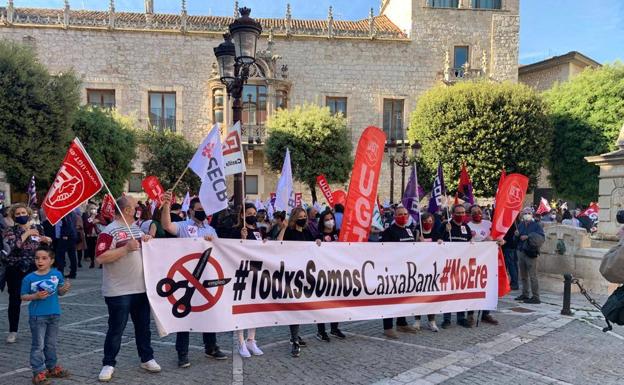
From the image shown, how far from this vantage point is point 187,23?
3262cm

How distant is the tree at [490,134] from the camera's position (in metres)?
26.3

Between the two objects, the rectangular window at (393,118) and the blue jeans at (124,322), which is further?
the rectangular window at (393,118)

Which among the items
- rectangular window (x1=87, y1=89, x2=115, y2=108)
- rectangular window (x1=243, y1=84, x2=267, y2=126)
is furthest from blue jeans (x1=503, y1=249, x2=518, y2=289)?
rectangular window (x1=87, y1=89, x2=115, y2=108)

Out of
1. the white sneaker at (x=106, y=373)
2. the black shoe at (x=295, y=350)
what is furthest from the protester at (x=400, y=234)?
Result: the white sneaker at (x=106, y=373)

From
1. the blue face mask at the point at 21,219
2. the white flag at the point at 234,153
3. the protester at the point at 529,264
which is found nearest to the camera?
the blue face mask at the point at 21,219

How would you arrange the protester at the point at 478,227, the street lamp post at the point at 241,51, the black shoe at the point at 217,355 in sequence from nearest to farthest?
the black shoe at the point at 217,355 → the protester at the point at 478,227 → the street lamp post at the point at 241,51

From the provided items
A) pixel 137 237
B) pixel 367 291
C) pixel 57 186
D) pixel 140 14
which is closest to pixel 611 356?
pixel 367 291

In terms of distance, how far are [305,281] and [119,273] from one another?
83.4 inches

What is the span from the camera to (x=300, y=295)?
5645mm

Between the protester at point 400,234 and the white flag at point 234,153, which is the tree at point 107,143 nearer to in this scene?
the white flag at point 234,153

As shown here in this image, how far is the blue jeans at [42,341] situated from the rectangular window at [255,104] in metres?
27.2

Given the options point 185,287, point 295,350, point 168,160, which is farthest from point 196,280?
point 168,160

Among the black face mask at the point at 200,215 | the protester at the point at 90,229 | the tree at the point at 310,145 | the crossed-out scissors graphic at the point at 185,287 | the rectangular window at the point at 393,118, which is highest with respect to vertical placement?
the rectangular window at the point at 393,118

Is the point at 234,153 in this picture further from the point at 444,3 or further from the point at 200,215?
the point at 444,3
